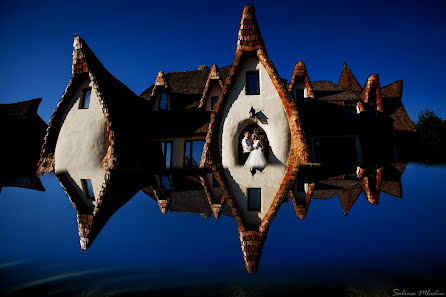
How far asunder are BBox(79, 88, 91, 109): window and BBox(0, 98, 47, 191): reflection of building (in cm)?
1104

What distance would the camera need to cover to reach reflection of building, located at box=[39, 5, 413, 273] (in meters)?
6.81

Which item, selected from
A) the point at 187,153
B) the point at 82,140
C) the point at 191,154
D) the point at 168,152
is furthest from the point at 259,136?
the point at 82,140

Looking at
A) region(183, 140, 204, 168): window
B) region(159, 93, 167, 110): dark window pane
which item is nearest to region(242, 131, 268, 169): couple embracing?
region(183, 140, 204, 168): window

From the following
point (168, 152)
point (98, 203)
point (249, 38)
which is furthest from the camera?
point (168, 152)

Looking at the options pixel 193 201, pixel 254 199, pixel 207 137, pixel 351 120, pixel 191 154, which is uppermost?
pixel 351 120

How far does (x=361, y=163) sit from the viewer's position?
596 inches

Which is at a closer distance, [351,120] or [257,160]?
[257,160]

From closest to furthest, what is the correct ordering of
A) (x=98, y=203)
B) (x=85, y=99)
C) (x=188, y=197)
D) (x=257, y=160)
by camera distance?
(x=98, y=203) → (x=188, y=197) → (x=257, y=160) → (x=85, y=99)

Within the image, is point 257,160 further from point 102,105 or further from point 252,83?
point 102,105

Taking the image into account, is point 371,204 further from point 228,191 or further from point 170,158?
point 170,158

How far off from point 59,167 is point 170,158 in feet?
21.4

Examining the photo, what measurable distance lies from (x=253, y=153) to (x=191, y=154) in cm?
656

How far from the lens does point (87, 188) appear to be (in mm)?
8125

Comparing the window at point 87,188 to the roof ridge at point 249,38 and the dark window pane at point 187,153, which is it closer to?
the dark window pane at point 187,153
